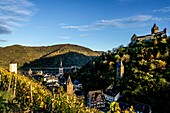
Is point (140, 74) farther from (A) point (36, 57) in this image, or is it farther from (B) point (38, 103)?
(A) point (36, 57)

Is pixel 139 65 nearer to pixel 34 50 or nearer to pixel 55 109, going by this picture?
pixel 55 109

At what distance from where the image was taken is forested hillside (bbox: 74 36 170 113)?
53.4m

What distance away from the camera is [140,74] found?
206 ft

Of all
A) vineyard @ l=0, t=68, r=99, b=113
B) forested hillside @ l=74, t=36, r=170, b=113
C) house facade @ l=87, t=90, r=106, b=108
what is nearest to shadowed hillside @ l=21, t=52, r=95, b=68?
forested hillside @ l=74, t=36, r=170, b=113

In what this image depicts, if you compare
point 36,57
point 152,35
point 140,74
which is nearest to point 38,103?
point 140,74

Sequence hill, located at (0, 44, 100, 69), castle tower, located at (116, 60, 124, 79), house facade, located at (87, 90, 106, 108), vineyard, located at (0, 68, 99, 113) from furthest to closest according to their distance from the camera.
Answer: hill, located at (0, 44, 100, 69), castle tower, located at (116, 60, 124, 79), house facade, located at (87, 90, 106, 108), vineyard, located at (0, 68, 99, 113)

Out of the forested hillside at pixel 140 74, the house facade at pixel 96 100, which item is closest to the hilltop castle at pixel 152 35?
the forested hillside at pixel 140 74

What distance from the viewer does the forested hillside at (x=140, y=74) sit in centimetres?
5341

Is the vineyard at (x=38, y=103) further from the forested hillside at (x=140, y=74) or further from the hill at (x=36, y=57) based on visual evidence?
the hill at (x=36, y=57)

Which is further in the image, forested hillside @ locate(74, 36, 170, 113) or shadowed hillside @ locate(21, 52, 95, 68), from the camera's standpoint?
shadowed hillside @ locate(21, 52, 95, 68)

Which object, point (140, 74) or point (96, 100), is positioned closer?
point (96, 100)

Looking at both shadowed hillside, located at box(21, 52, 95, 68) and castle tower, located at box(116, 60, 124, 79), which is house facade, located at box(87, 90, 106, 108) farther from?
shadowed hillside, located at box(21, 52, 95, 68)

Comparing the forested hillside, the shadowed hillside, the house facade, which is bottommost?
the house facade

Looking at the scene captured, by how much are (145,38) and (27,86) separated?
46.2 meters
